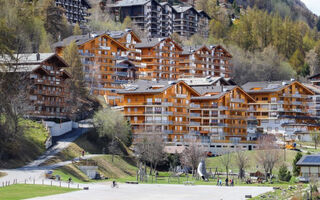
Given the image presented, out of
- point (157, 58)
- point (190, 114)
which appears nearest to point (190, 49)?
point (157, 58)

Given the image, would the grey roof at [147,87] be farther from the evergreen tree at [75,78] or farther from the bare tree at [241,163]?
the bare tree at [241,163]

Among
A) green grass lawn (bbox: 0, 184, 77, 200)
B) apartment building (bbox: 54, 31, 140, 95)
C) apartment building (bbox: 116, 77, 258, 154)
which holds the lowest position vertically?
green grass lawn (bbox: 0, 184, 77, 200)

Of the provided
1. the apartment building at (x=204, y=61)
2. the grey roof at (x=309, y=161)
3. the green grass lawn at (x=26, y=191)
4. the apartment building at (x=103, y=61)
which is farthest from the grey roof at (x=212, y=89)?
the green grass lawn at (x=26, y=191)

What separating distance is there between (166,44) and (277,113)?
1556 inches

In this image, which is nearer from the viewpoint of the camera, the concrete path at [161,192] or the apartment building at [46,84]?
the concrete path at [161,192]

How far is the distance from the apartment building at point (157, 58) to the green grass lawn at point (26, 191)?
100019 mm

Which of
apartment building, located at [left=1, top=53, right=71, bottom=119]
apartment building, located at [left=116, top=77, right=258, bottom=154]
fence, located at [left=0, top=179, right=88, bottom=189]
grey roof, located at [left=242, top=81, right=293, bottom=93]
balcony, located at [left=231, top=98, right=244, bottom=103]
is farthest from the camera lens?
grey roof, located at [left=242, top=81, right=293, bottom=93]

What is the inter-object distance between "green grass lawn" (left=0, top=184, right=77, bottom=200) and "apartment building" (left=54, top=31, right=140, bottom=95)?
74269mm

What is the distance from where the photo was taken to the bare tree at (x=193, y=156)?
110688 mm

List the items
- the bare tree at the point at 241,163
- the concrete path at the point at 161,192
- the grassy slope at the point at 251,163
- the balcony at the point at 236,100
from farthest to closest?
the balcony at the point at 236,100
the grassy slope at the point at 251,163
the bare tree at the point at 241,163
the concrete path at the point at 161,192

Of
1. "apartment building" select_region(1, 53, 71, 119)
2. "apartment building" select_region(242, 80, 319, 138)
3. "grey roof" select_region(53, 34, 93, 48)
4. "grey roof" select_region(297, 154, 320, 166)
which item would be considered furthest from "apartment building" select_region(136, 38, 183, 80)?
"grey roof" select_region(297, 154, 320, 166)

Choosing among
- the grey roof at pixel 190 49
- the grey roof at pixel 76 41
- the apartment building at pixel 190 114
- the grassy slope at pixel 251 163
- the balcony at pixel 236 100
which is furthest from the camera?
the grey roof at pixel 190 49

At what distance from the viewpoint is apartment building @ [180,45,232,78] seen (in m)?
187

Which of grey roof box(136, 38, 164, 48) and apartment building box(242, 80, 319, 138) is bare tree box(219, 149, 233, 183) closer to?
apartment building box(242, 80, 319, 138)
